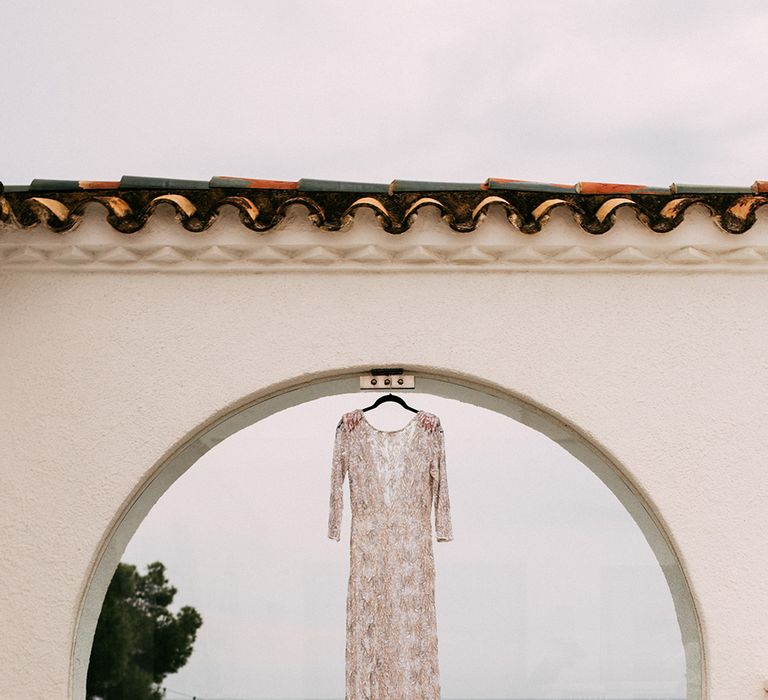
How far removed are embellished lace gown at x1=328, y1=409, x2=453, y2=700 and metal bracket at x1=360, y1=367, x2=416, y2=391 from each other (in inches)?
14.2

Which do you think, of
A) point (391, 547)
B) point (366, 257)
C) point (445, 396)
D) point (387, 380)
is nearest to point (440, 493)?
point (391, 547)

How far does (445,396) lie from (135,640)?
29.8 ft

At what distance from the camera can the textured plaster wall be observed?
457 centimetres

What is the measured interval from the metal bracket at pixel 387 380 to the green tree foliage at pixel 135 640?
24.1 feet

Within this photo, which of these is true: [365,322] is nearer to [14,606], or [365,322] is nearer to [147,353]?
[147,353]

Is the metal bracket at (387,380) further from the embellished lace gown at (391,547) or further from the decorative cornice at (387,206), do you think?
the decorative cornice at (387,206)

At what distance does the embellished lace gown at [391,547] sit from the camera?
4891 millimetres

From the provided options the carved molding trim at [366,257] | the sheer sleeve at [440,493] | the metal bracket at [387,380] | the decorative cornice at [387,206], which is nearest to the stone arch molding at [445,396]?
the metal bracket at [387,380]

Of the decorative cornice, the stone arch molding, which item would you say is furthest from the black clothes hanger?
the decorative cornice

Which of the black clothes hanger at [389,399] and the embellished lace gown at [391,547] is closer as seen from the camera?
the embellished lace gown at [391,547]

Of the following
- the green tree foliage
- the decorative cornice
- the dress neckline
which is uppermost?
the decorative cornice

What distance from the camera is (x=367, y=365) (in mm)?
Answer: 4730

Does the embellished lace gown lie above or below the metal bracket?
below

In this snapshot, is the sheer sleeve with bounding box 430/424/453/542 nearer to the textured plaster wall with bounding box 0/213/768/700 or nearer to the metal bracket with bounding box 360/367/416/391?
the metal bracket with bounding box 360/367/416/391
